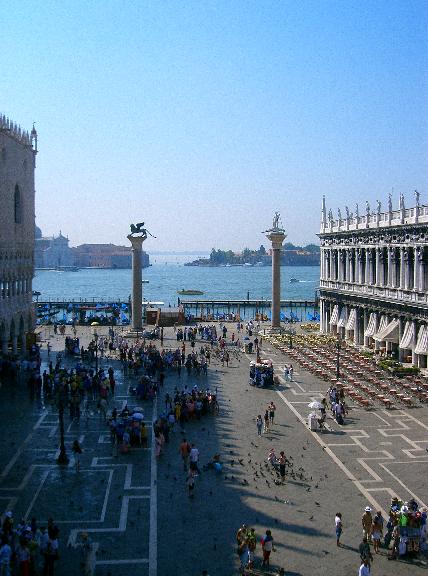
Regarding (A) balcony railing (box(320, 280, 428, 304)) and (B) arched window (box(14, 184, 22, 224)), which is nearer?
(A) balcony railing (box(320, 280, 428, 304))

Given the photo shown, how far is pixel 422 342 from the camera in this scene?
37906 mm

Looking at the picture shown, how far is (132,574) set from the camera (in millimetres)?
14875

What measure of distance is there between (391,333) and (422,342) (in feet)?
14.2

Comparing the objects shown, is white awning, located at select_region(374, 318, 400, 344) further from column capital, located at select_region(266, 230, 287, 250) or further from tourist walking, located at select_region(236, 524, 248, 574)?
tourist walking, located at select_region(236, 524, 248, 574)

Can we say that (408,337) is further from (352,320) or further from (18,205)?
(18,205)

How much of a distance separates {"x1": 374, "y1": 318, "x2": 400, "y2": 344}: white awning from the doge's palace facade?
23919 millimetres

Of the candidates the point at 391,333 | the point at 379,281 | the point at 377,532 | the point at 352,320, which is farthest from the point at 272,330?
the point at 377,532

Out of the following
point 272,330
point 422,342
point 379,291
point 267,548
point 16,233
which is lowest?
point 267,548

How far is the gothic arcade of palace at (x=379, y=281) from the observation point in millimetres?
39344

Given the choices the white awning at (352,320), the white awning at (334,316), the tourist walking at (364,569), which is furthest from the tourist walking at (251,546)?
the white awning at (334,316)

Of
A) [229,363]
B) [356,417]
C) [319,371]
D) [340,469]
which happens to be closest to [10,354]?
[229,363]

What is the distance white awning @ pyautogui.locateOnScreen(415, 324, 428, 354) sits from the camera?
37.6 metres

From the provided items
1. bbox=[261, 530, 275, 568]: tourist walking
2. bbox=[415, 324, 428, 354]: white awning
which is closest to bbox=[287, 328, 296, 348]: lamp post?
bbox=[415, 324, 428, 354]: white awning

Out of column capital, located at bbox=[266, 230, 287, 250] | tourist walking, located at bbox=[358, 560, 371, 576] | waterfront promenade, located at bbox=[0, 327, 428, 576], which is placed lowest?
waterfront promenade, located at bbox=[0, 327, 428, 576]
